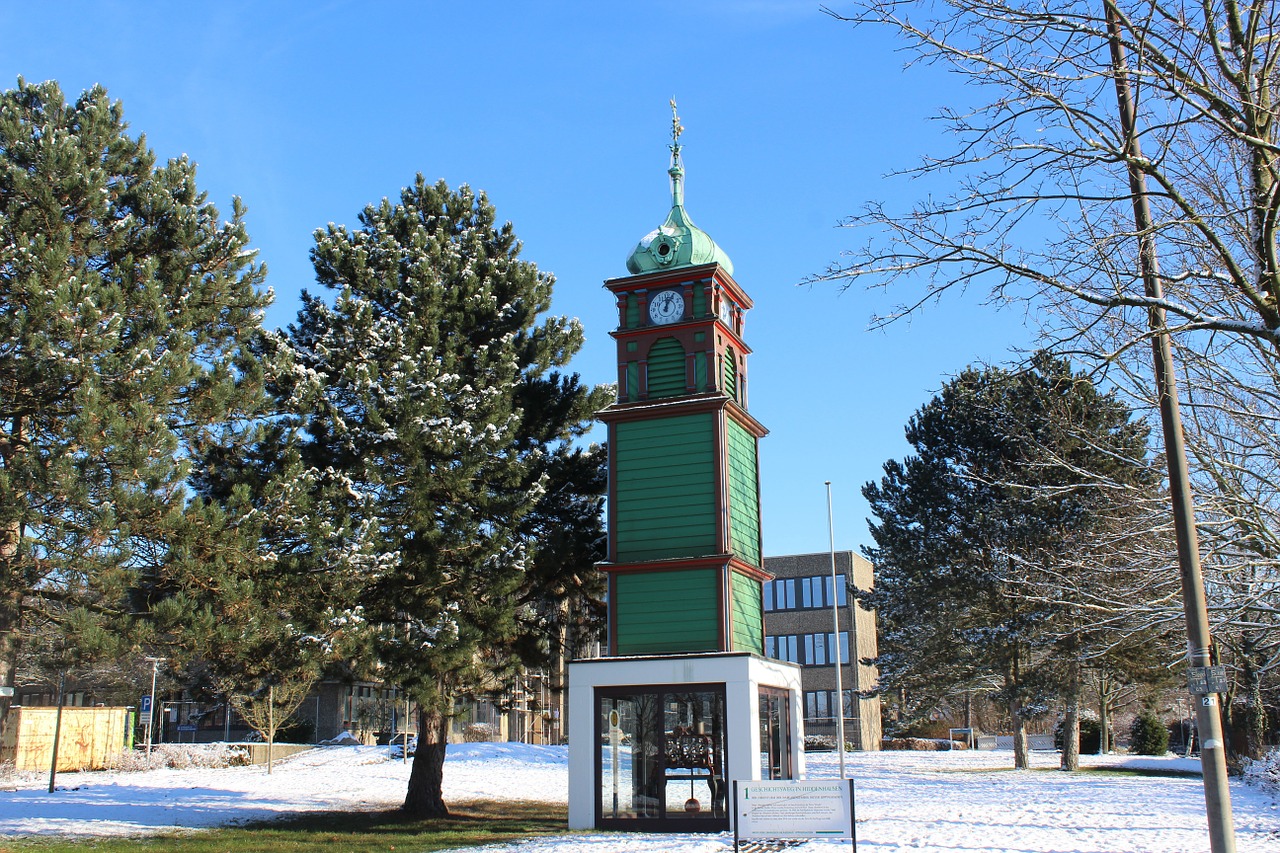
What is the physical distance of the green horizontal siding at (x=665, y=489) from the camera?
21.4 m

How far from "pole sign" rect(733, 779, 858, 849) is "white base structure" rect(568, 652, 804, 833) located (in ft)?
20.8

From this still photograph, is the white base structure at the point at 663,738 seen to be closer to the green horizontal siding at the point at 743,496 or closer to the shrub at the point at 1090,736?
the green horizontal siding at the point at 743,496

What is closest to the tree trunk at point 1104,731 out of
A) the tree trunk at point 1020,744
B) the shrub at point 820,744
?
the tree trunk at point 1020,744

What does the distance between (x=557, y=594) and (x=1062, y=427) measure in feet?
35.0

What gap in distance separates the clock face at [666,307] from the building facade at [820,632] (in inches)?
1648

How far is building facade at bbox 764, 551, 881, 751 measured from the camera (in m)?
62.9

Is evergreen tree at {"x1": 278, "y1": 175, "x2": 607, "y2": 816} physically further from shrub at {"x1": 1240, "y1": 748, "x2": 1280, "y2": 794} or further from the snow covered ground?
shrub at {"x1": 1240, "y1": 748, "x2": 1280, "y2": 794}

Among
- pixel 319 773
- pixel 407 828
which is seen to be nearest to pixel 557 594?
pixel 407 828

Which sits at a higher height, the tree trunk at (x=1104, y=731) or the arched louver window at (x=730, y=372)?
the arched louver window at (x=730, y=372)

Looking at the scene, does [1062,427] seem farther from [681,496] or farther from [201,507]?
[201,507]

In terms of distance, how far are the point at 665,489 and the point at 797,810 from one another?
948 centimetres

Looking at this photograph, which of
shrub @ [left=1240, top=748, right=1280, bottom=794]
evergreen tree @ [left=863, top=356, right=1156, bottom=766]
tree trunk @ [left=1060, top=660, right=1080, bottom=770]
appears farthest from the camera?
tree trunk @ [left=1060, top=660, right=1080, bottom=770]

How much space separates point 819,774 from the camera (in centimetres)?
3531

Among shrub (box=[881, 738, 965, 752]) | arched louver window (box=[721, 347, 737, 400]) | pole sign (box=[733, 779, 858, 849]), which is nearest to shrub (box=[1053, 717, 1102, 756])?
shrub (box=[881, 738, 965, 752])
